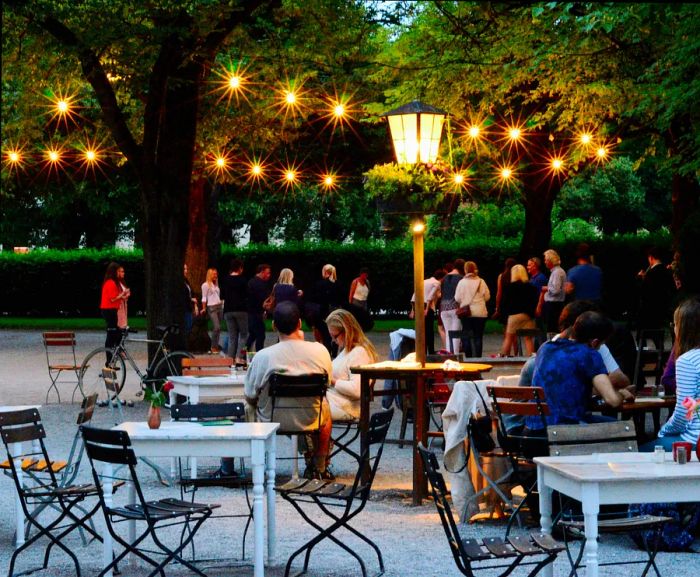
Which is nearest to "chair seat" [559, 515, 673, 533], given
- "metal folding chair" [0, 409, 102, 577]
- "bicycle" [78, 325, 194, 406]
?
"metal folding chair" [0, 409, 102, 577]

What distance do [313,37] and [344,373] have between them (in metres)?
11.9

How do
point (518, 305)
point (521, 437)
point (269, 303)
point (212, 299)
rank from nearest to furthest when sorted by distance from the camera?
point (521, 437) < point (518, 305) < point (269, 303) < point (212, 299)

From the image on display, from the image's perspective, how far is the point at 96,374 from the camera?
23422mm

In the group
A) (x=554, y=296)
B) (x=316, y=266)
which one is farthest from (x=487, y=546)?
(x=316, y=266)

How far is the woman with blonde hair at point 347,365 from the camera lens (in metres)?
12.0

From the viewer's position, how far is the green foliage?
2041 inches

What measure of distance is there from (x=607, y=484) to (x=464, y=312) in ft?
54.6

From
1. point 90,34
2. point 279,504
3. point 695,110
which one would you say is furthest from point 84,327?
point 279,504

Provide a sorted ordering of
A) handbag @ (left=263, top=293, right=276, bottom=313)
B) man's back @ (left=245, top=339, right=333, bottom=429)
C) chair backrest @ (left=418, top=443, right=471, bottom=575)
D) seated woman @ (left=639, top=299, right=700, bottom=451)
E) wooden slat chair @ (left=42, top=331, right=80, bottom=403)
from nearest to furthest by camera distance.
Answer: chair backrest @ (left=418, top=443, right=471, bottom=575)
seated woman @ (left=639, top=299, right=700, bottom=451)
man's back @ (left=245, top=339, right=333, bottom=429)
wooden slat chair @ (left=42, top=331, right=80, bottom=403)
handbag @ (left=263, top=293, right=276, bottom=313)

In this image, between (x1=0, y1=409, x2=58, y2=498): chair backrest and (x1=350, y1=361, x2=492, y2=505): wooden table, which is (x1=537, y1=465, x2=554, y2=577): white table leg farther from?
(x1=350, y1=361, x2=492, y2=505): wooden table

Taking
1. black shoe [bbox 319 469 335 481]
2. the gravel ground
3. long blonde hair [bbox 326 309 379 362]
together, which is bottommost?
the gravel ground

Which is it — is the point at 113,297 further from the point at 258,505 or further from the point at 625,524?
the point at 625,524

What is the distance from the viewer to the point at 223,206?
47.5m

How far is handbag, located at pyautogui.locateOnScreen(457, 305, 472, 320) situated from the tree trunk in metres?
6.55
